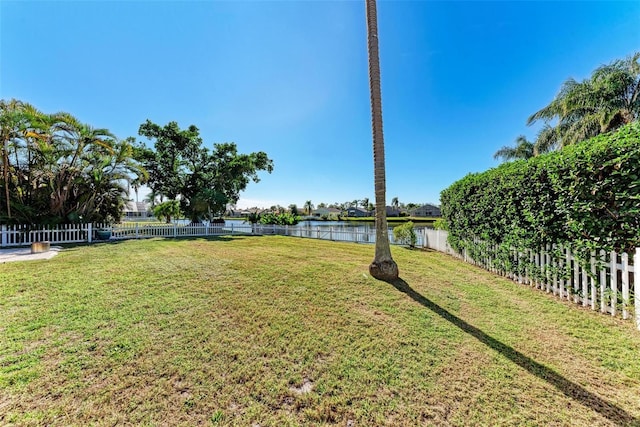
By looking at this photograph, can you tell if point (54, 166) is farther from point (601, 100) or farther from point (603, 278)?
point (601, 100)

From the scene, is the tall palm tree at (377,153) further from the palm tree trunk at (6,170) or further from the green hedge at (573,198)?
the palm tree trunk at (6,170)

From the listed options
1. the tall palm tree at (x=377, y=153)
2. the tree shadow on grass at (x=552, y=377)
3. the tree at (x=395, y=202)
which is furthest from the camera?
the tree at (x=395, y=202)

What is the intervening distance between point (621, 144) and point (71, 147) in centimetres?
1954

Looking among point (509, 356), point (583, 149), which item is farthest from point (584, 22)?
point (509, 356)

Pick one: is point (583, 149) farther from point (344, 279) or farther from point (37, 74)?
point (37, 74)

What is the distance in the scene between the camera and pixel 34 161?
12039 mm

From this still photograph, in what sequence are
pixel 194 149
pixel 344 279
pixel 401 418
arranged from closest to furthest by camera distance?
pixel 401 418 < pixel 344 279 < pixel 194 149

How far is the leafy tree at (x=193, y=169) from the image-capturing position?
61.7 ft

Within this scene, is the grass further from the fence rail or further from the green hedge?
the green hedge

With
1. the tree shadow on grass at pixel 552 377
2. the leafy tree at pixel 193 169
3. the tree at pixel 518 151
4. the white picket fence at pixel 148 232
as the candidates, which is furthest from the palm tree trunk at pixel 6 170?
the tree at pixel 518 151

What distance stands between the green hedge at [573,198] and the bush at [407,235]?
16.7ft

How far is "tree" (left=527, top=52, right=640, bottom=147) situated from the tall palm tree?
1263cm

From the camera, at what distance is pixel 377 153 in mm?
5328

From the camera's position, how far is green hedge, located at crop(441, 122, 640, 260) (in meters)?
3.42
